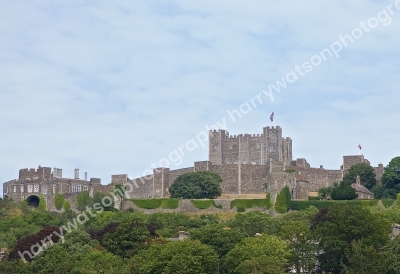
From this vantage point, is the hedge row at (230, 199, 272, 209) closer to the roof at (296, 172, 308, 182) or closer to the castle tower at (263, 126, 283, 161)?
the roof at (296, 172, 308, 182)

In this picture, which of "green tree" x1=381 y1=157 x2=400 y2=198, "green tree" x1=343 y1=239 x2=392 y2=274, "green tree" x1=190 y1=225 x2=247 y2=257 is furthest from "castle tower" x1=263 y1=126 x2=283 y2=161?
"green tree" x1=343 y1=239 x2=392 y2=274

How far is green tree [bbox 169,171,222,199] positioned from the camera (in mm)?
81500

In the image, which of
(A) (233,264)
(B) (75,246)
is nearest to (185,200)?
(B) (75,246)

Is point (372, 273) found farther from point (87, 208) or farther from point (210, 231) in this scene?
point (87, 208)

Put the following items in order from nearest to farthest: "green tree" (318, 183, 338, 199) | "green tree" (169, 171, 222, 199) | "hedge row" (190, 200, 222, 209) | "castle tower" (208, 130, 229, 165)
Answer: "hedge row" (190, 200, 222, 209)
"green tree" (318, 183, 338, 199)
"green tree" (169, 171, 222, 199)
"castle tower" (208, 130, 229, 165)

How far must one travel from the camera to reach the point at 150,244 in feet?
181

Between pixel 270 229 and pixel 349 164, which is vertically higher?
pixel 349 164

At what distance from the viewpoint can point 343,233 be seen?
52.4 m

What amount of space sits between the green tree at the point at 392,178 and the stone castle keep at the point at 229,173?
15.4 feet

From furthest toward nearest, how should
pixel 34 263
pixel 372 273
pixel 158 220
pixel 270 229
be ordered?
pixel 158 220 → pixel 270 229 → pixel 34 263 → pixel 372 273

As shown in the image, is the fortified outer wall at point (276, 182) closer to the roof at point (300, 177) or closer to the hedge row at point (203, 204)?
the hedge row at point (203, 204)

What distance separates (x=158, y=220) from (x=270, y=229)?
1124 cm

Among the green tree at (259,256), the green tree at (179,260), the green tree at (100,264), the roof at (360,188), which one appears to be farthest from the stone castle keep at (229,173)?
the green tree at (179,260)

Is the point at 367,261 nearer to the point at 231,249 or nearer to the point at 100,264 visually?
the point at 231,249
